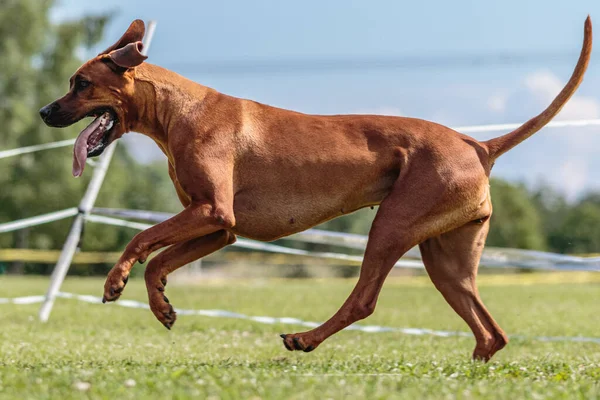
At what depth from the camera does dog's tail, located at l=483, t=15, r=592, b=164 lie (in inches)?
214

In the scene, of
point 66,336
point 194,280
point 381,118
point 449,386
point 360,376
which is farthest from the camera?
point 194,280

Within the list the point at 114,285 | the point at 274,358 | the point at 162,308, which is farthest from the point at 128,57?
the point at 274,358

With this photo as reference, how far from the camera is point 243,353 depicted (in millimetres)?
6695

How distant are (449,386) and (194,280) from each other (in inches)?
1085

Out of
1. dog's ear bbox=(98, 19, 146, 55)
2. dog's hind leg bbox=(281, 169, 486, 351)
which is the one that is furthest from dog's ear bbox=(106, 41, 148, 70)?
dog's hind leg bbox=(281, 169, 486, 351)

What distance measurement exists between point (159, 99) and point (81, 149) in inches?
21.6

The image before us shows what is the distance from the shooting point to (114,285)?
4816 millimetres

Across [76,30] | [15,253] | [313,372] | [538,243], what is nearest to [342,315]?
[313,372]

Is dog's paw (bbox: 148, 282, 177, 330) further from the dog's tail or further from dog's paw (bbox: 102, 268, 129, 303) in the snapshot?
the dog's tail

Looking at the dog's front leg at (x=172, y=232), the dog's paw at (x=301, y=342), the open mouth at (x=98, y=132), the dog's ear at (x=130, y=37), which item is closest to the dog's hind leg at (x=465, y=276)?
the dog's paw at (x=301, y=342)

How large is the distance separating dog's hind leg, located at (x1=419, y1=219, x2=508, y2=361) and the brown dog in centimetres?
24

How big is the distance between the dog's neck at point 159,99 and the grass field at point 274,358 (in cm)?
140

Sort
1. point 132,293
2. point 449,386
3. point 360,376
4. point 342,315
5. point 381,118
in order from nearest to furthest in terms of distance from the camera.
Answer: point 449,386, point 360,376, point 342,315, point 381,118, point 132,293

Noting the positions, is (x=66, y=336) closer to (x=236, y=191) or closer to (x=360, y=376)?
(x=236, y=191)
